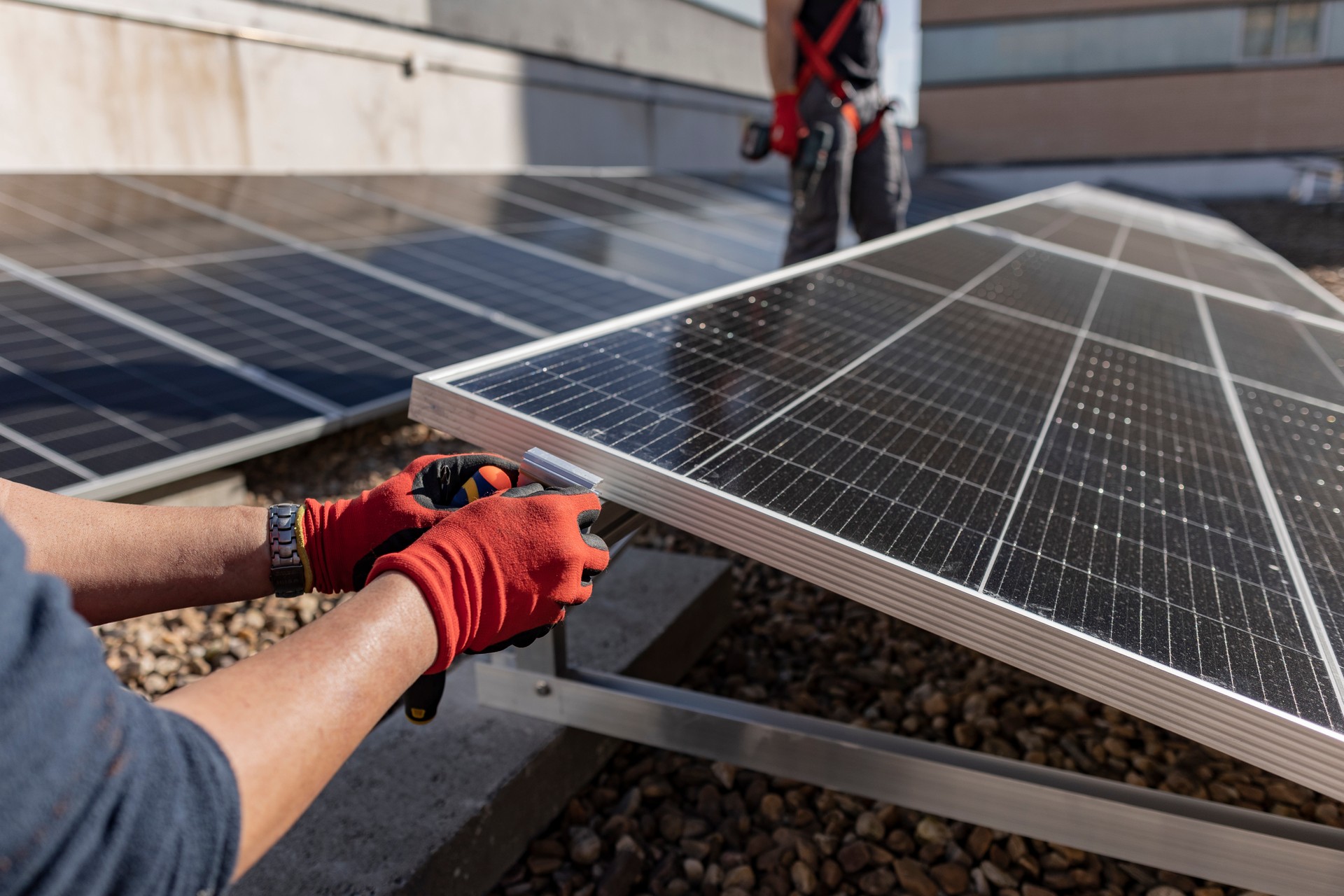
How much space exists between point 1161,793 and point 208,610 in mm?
3205

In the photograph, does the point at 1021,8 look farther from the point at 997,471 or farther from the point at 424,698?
the point at 424,698

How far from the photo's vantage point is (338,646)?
126 cm

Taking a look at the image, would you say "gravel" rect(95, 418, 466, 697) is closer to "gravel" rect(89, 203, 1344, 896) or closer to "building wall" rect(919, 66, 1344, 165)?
"gravel" rect(89, 203, 1344, 896)

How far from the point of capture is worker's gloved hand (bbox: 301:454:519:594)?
1.80 meters

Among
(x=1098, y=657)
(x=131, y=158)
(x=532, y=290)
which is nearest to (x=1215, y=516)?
(x=1098, y=657)

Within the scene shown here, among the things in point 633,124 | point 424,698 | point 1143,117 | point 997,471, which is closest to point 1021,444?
point 997,471

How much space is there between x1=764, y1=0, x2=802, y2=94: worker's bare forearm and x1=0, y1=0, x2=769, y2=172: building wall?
202 inches

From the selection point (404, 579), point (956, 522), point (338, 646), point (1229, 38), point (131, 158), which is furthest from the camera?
point (1229, 38)

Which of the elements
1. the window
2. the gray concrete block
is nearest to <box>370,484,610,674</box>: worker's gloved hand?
the gray concrete block

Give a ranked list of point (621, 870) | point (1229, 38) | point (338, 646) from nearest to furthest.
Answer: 1. point (338, 646)
2. point (621, 870)
3. point (1229, 38)

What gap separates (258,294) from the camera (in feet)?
16.8

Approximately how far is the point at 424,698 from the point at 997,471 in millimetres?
1270

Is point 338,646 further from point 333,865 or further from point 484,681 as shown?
point 484,681

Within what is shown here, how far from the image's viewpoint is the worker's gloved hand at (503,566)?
1.39m
